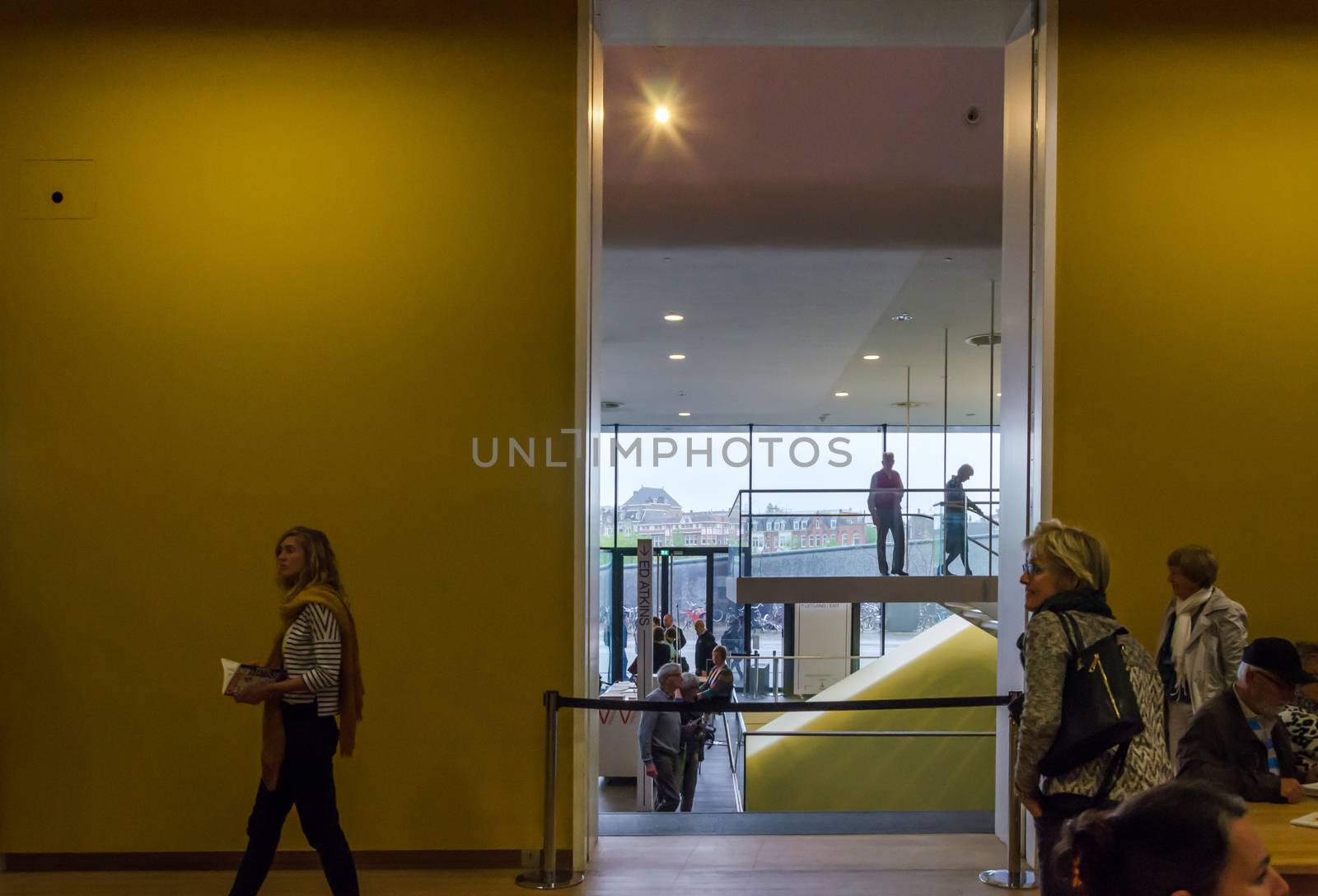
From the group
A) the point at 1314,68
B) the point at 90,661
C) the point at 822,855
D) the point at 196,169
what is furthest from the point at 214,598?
the point at 1314,68

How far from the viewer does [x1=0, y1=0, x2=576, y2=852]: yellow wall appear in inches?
169

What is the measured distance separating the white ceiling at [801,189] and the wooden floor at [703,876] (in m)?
2.44

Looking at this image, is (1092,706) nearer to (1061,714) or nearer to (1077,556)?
(1061,714)

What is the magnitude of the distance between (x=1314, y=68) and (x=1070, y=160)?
109 centimetres

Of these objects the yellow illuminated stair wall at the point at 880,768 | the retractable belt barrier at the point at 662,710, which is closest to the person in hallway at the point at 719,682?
the yellow illuminated stair wall at the point at 880,768

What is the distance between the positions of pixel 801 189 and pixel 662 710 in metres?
3.95

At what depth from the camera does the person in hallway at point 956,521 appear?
10773mm

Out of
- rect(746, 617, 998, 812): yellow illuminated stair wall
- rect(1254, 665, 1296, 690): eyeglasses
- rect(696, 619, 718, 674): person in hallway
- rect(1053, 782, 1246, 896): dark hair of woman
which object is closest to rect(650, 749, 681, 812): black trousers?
rect(746, 617, 998, 812): yellow illuminated stair wall

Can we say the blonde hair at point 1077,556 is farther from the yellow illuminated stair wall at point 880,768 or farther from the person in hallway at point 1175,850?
the yellow illuminated stair wall at point 880,768

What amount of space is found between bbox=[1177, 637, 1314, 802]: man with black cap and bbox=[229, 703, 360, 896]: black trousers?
2.61 metres

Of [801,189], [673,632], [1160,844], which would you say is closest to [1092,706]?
[1160,844]

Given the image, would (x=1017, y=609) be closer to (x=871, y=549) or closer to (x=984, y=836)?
(x=984, y=836)

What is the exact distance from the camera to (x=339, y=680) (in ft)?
11.5

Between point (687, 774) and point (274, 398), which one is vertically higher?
point (274, 398)
